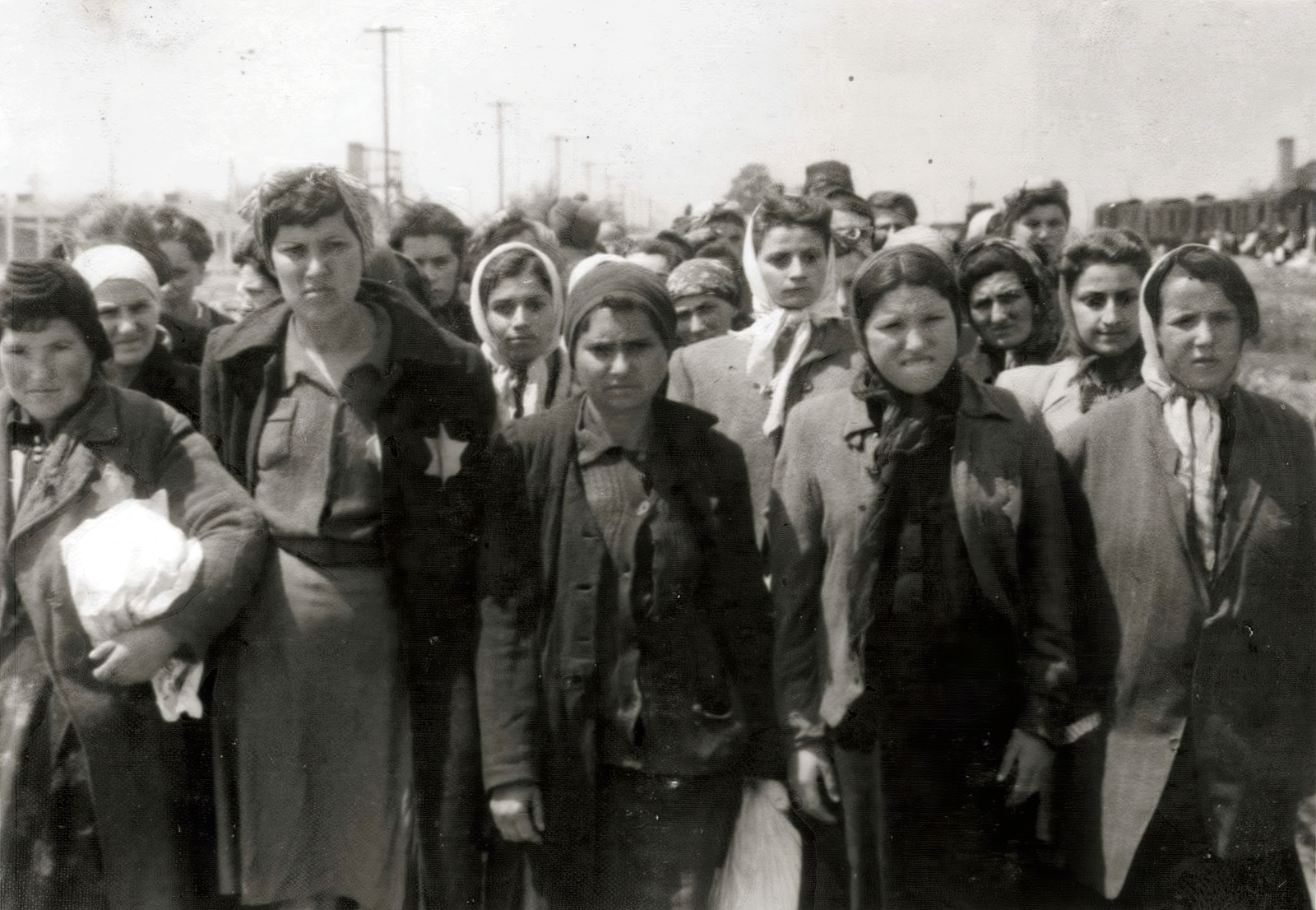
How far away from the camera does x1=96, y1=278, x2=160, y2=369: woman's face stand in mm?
3773

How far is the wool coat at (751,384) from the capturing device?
12.4 ft

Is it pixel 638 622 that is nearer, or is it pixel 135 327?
pixel 638 622

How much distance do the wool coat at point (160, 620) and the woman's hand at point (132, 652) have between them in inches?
1.6

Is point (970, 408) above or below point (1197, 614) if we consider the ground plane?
above

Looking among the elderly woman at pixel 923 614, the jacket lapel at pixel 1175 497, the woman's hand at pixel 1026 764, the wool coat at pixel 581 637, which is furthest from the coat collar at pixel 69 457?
the jacket lapel at pixel 1175 497

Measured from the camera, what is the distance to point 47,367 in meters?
3.19

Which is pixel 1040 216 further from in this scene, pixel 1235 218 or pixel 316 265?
pixel 316 265

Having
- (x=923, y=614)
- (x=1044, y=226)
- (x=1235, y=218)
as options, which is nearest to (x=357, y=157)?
(x=923, y=614)

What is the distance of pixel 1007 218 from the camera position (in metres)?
5.07

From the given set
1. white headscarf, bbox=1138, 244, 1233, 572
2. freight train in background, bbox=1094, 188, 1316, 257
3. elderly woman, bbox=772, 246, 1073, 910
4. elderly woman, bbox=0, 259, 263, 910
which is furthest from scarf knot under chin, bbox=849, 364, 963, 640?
freight train in background, bbox=1094, 188, 1316, 257

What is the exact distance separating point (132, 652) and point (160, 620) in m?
0.11

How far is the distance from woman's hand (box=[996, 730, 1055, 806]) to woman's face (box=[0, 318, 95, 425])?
2633mm

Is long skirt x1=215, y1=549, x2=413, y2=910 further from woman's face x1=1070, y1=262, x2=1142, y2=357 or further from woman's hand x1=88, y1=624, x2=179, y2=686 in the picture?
woman's face x1=1070, y1=262, x2=1142, y2=357

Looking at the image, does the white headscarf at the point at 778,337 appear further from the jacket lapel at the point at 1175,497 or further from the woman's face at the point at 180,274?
the woman's face at the point at 180,274
